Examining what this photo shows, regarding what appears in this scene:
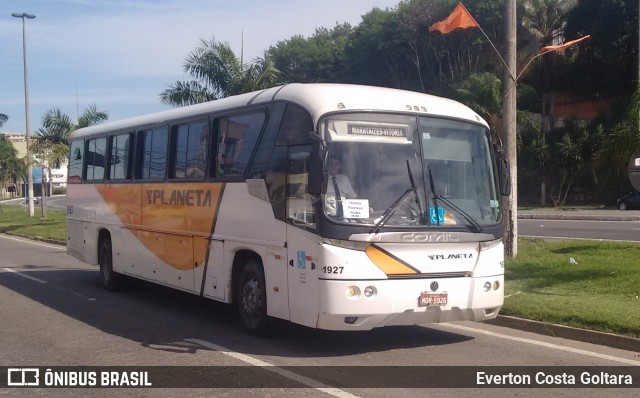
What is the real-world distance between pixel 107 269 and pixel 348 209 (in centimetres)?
813

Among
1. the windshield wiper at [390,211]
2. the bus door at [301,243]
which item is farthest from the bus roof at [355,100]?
the windshield wiper at [390,211]

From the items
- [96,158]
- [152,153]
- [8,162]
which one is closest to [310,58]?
[8,162]

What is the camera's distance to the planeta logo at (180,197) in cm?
1148

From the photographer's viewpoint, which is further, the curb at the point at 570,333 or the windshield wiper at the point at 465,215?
the curb at the point at 570,333

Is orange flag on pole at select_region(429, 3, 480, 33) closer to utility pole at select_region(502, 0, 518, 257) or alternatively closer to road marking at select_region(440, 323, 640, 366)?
utility pole at select_region(502, 0, 518, 257)

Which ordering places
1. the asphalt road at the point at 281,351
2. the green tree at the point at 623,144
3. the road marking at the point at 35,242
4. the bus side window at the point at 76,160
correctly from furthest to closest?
1. the road marking at the point at 35,242
2. the bus side window at the point at 76,160
3. the green tree at the point at 623,144
4. the asphalt road at the point at 281,351

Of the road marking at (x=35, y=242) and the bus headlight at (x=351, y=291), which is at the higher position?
the bus headlight at (x=351, y=291)

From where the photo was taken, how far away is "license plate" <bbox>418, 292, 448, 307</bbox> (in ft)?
29.0

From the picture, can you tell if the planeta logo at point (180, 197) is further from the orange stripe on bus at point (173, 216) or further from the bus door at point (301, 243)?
the bus door at point (301, 243)

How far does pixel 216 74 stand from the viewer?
1104 inches

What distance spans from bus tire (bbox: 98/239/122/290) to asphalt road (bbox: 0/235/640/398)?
1.91 meters

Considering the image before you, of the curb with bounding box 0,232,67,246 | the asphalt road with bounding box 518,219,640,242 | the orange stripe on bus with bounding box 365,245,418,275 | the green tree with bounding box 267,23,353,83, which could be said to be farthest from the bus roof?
the green tree with bounding box 267,23,353,83

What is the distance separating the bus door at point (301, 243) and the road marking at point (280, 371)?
27.4 inches

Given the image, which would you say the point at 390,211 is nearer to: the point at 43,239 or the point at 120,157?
the point at 120,157
